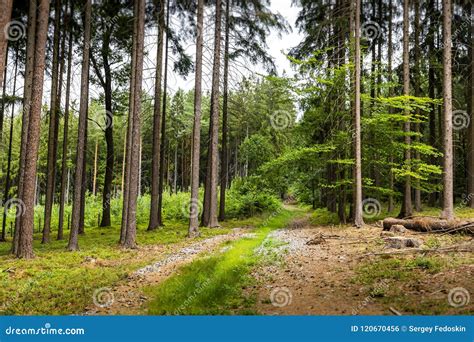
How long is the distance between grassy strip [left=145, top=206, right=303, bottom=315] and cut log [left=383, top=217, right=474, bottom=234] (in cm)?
651

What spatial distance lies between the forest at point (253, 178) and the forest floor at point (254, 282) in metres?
0.05

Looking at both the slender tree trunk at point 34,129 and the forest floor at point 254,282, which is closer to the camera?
the forest floor at point 254,282

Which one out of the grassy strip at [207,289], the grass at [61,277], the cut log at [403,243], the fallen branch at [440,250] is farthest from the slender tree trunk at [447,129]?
the grass at [61,277]

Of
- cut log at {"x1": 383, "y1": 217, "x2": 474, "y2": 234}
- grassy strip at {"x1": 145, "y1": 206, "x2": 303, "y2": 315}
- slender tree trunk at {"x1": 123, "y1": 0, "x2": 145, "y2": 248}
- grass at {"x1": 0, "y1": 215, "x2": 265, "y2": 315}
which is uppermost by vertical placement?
slender tree trunk at {"x1": 123, "y1": 0, "x2": 145, "y2": 248}

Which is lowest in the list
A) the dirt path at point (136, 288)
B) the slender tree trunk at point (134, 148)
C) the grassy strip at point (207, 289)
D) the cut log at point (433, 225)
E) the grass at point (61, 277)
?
the grass at point (61, 277)

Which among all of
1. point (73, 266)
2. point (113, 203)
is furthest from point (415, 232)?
point (113, 203)

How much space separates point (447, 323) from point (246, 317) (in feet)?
9.26

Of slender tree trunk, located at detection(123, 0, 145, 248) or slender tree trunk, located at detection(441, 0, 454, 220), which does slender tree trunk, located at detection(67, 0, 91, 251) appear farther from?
slender tree trunk, located at detection(441, 0, 454, 220)

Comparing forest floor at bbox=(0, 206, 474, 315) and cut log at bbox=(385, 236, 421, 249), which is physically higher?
cut log at bbox=(385, 236, 421, 249)

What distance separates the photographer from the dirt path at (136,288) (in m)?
6.59

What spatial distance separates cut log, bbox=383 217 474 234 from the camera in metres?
11.3

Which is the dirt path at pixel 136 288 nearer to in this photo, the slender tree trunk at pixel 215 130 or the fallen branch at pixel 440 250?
the fallen branch at pixel 440 250

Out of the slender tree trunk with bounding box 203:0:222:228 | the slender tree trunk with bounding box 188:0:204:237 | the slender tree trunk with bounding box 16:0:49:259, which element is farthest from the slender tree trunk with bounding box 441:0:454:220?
the slender tree trunk with bounding box 16:0:49:259

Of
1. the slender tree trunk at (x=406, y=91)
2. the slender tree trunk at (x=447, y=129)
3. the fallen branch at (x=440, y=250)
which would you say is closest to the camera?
the fallen branch at (x=440, y=250)
